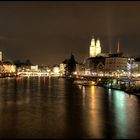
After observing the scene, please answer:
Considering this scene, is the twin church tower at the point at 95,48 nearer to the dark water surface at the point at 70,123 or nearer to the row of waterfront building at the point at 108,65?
the row of waterfront building at the point at 108,65

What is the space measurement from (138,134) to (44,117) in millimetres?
6728

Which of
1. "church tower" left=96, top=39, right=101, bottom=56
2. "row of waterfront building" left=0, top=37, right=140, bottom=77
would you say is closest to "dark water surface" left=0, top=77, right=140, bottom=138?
"row of waterfront building" left=0, top=37, right=140, bottom=77

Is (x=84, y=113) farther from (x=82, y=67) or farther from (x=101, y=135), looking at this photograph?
(x=82, y=67)

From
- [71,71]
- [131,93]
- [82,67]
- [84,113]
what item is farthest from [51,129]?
A: [82,67]

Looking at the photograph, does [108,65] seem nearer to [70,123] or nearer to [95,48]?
[95,48]

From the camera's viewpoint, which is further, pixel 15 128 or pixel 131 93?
pixel 131 93

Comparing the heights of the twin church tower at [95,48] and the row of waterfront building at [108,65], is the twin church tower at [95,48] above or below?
above

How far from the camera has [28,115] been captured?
22250 millimetres

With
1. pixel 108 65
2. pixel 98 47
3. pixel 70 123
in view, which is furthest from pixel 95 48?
pixel 70 123

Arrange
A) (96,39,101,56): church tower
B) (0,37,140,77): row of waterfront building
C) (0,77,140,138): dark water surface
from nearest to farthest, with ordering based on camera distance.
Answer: (0,77,140,138): dark water surface
(0,37,140,77): row of waterfront building
(96,39,101,56): church tower

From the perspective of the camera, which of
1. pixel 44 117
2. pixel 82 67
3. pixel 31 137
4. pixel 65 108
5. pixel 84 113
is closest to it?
pixel 31 137

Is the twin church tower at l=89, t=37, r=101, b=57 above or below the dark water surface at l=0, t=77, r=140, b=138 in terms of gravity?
above

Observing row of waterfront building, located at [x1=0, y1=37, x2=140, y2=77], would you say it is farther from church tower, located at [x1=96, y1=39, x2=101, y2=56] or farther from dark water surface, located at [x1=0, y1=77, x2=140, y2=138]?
dark water surface, located at [x1=0, y1=77, x2=140, y2=138]

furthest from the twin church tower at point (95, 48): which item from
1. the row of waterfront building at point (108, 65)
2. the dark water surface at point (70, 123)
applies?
the dark water surface at point (70, 123)
